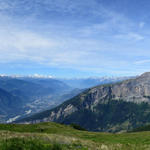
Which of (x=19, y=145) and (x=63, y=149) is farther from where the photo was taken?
(x=63, y=149)

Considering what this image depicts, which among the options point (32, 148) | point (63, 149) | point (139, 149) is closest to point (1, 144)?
point (32, 148)

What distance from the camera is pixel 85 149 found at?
15570 mm

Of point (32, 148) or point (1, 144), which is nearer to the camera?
point (1, 144)

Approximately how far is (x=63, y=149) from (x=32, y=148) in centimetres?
270

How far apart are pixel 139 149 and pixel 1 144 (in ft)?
53.5

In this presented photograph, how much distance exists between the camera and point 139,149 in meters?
21.2

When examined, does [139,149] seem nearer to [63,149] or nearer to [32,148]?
[63,149]

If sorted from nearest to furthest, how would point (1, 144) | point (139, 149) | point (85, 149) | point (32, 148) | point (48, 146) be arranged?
point (1, 144) < point (32, 148) < point (48, 146) < point (85, 149) < point (139, 149)

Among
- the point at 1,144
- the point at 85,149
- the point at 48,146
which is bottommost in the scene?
the point at 85,149

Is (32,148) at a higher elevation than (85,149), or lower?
higher

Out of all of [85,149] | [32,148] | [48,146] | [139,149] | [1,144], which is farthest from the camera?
[139,149]

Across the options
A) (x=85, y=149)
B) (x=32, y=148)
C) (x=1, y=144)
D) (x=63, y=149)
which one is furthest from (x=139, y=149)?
(x=1, y=144)

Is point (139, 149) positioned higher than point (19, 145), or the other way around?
point (19, 145)

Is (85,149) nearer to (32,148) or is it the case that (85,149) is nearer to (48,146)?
(48,146)
